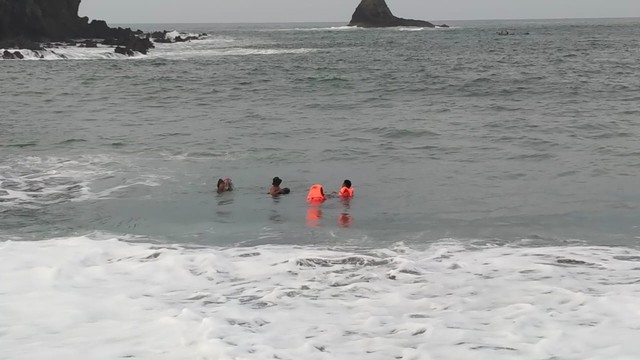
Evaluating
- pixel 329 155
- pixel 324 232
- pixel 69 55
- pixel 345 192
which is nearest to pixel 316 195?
pixel 345 192

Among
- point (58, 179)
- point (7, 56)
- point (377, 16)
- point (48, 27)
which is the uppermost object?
point (377, 16)

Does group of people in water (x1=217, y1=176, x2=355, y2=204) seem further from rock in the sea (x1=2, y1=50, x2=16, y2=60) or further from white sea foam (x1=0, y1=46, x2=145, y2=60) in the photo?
white sea foam (x1=0, y1=46, x2=145, y2=60)

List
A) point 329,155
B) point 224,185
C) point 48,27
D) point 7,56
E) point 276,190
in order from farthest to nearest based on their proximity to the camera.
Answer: point 48,27, point 7,56, point 329,155, point 224,185, point 276,190

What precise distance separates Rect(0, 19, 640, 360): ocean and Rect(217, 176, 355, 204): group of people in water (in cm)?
15

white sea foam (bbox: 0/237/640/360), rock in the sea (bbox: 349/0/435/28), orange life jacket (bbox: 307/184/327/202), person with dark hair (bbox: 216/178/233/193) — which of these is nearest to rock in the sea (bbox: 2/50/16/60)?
person with dark hair (bbox: 216/178/233/193)

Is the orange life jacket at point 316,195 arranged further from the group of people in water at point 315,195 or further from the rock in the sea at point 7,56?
the rock in the sea at point 7,56

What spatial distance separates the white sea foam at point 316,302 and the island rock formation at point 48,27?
4806 cm

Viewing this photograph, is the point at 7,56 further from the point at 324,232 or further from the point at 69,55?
the point at 324,232

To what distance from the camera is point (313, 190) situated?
12125 millimetres

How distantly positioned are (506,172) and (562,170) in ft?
3.81

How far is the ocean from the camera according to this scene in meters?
6.46

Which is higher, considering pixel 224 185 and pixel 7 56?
pixel 7 56

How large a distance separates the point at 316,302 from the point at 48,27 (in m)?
62.6

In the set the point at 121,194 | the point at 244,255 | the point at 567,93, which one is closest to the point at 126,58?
the point at 567,93
